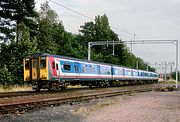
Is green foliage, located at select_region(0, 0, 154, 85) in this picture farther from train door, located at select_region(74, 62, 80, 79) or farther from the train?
train door, located at select_region(74, 62, 80, 79)

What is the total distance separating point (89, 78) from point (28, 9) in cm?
1685

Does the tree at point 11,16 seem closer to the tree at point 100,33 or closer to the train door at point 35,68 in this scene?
the train door at point 35,68

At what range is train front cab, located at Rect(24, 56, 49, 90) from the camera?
94.5 ft

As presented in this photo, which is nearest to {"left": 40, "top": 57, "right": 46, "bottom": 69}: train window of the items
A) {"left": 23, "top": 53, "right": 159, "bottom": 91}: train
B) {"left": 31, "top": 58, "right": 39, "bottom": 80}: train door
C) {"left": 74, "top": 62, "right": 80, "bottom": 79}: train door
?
{"left": 23, "top": 53, "right": 159, "bottom": 91}: train

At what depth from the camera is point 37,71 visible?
29297mm

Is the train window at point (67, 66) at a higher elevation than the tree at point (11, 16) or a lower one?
lower

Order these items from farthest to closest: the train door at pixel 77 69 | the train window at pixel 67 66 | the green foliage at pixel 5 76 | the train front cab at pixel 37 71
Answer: the green foliage at pixel 5 76, the train door at pixel 77 69, the train window at pixel 67 66, the train front cab at pixel 37 71

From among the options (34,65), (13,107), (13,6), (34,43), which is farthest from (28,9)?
(13,107)

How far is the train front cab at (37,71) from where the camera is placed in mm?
28819

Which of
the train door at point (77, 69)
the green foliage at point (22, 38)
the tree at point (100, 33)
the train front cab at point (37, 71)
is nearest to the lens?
the train front cab at point (37, 71)

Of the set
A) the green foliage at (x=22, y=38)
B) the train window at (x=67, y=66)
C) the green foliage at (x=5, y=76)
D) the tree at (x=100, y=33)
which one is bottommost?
the green foliage at (x=5, y=76)

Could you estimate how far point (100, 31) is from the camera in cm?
9825

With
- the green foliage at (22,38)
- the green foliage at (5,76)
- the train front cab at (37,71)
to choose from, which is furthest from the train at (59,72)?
the green foliage at (5,76)

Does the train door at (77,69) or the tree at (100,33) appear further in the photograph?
the tree at (100,33)
